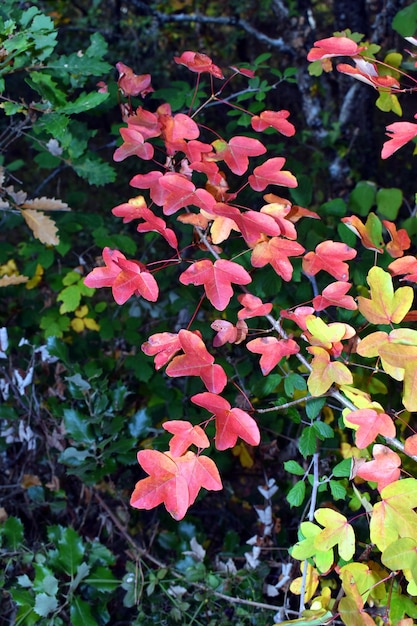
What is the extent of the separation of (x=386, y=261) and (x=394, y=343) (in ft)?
1.52

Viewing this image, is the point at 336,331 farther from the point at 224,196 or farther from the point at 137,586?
the point at 137,586

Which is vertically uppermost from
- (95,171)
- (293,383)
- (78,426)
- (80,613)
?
(95,171)

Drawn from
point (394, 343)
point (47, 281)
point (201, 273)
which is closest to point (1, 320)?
point (47, 281)

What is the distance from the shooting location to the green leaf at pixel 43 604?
117 centimetres

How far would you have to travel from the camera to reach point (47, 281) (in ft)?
5.56

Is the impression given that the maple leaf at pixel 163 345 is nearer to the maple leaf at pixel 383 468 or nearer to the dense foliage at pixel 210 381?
the dense foliage at pixel 210 381

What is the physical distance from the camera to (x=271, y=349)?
2.98 ft

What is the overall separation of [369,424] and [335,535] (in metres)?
0.18

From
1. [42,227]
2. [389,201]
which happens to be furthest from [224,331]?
[389,201]

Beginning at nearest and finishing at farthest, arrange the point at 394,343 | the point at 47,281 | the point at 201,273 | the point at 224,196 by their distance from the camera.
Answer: the point at 394,343 < the point at 201,273 < the point at 224,196 < the point at 47,281

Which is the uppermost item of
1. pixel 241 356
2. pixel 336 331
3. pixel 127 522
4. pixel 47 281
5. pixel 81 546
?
pixel 336 331

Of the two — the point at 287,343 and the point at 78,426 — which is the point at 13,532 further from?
the point at 287,343

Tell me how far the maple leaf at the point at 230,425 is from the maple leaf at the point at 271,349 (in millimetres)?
103

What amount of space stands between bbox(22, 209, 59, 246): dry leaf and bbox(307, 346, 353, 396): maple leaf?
1.99 ft
